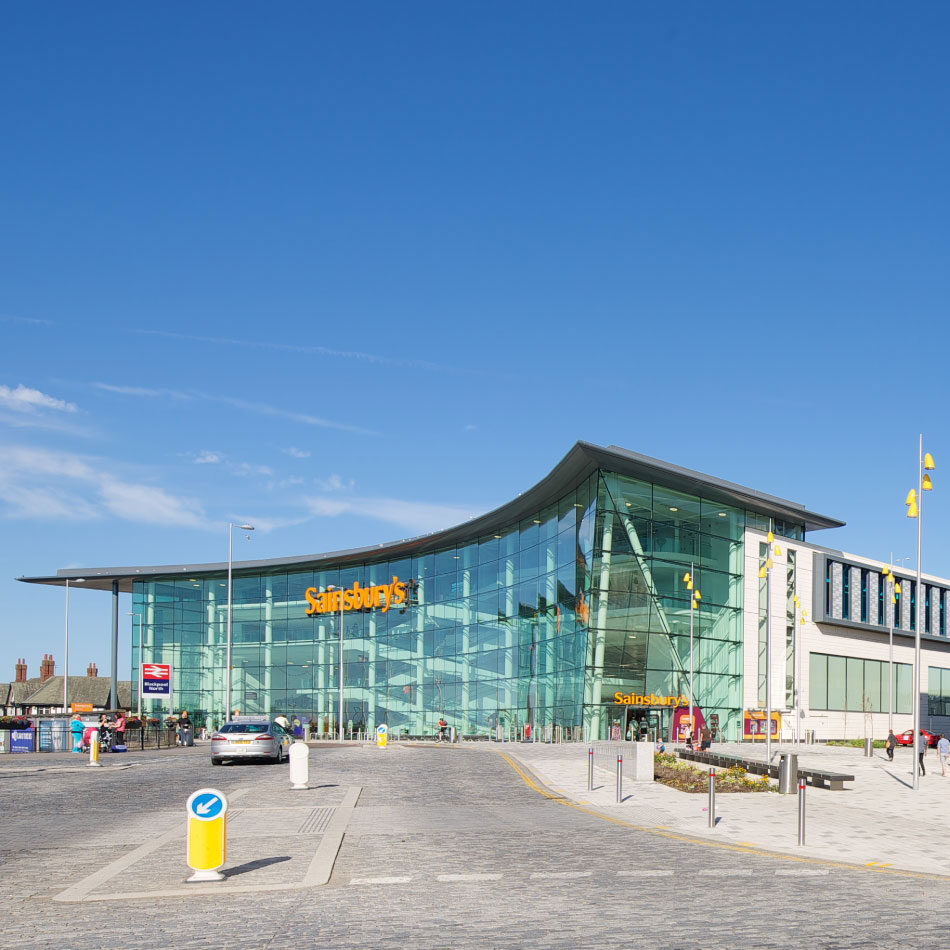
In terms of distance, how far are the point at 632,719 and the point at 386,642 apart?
80.1 ft

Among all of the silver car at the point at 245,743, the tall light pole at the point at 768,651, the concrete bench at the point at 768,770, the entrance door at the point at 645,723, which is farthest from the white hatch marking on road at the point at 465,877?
the entrance door at the point at 645,723

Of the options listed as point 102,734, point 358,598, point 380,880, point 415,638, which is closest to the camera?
point 380,880

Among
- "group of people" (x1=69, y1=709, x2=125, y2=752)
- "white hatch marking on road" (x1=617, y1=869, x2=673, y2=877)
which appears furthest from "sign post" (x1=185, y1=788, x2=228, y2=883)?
"group of people" (x1=69, y1=709, x2=125, y2=752)

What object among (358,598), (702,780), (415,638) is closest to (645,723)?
(415,638)

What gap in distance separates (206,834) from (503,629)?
191 feet

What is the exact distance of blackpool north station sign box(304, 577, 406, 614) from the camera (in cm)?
7931

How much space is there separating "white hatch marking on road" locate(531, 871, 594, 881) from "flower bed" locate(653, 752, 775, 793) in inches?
545

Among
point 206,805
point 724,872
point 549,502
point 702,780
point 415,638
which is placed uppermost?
point 549,502

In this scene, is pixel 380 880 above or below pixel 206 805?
below

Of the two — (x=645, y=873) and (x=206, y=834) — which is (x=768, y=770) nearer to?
(x=645, y=873)

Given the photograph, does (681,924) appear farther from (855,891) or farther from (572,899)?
(855,891)

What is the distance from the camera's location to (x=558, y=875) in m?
12.6

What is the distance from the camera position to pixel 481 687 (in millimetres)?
71812

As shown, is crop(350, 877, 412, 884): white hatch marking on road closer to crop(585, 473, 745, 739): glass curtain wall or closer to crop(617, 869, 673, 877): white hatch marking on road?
crop(617, 869, 673, 877): white hatch marking on road
